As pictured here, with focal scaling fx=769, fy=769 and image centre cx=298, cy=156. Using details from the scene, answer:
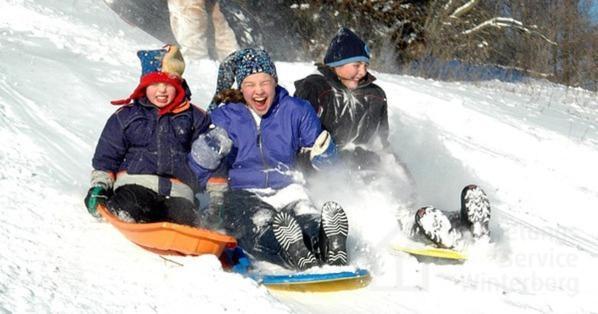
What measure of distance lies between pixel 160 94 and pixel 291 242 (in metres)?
1.00

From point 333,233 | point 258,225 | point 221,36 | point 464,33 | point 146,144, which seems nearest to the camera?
point 333,233

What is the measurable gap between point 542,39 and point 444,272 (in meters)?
14.4

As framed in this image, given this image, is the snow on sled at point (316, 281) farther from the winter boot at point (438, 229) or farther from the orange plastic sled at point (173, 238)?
the winter boot at point (438, 229)

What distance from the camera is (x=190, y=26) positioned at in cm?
816

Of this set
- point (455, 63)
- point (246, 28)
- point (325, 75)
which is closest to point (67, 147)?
point (325, 75)

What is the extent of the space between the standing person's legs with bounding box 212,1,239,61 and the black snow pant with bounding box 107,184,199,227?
5.22 metres

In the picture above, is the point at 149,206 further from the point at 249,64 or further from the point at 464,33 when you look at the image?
the point at 464,33

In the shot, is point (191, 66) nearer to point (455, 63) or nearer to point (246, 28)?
point (246, 28)

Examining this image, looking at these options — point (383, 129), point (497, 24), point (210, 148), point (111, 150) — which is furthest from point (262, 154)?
point (497, 24)

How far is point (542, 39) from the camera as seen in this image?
16969 millimetres

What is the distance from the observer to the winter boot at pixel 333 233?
3.37 meters

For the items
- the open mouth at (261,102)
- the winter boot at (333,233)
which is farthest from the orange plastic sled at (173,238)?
the open mouth at (261,102)

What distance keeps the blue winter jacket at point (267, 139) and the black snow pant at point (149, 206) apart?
1.30 ft

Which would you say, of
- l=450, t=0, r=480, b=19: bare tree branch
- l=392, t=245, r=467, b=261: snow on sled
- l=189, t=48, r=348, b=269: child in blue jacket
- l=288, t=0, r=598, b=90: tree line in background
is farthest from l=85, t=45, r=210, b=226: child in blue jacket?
l=450, t=0, r=480, b=19: bare tree branch
